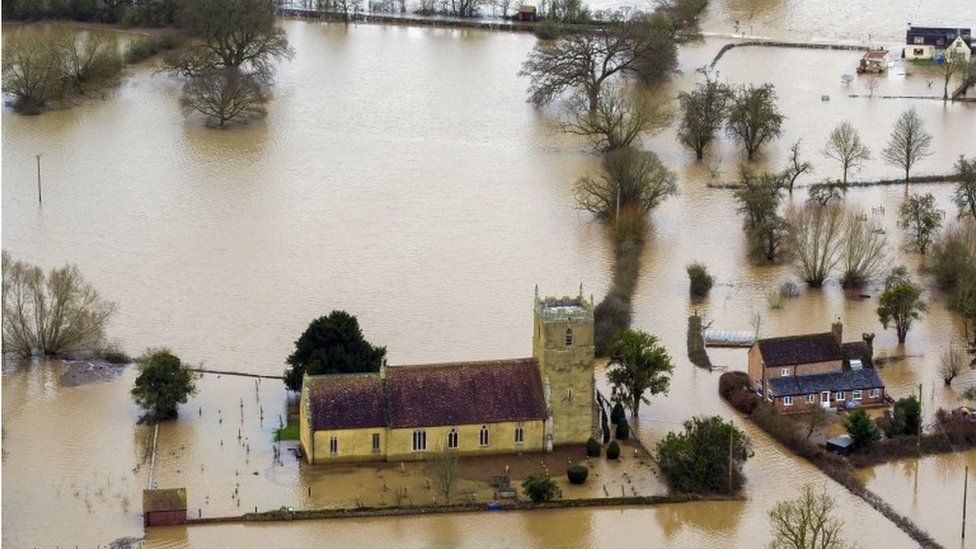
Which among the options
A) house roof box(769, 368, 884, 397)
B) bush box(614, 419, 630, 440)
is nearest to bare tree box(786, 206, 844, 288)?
house roof box(769, 368, 884, 397)

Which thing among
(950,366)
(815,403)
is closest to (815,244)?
(950,366)

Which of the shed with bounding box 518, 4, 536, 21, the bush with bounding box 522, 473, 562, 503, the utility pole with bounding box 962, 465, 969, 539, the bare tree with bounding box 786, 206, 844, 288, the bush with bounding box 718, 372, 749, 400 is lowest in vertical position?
the utility pole with bounding box 962, 465, 969, 539

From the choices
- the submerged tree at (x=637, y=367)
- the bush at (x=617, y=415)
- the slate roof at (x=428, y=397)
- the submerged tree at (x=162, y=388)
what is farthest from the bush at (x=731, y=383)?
the submerged tree at (x=162, y=388)

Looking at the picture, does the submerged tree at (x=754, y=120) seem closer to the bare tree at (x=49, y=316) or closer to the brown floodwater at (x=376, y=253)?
the brown floodwater at (x=376, y=253)

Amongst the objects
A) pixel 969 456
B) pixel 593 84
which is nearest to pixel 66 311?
pixel 969 456

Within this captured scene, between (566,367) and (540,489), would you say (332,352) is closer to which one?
(566,367)

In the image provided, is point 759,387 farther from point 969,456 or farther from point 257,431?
point 257,431

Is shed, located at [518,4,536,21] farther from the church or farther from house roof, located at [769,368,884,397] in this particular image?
the church

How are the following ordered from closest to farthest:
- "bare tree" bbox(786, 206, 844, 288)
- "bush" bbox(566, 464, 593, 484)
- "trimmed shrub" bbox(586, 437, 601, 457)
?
"bush" bbox(566, 464, 593, 484) → "trimmed shrub" bbox(586, 437, 601, 457) → "bare tree" bbox(786, 206, 844, 288)
